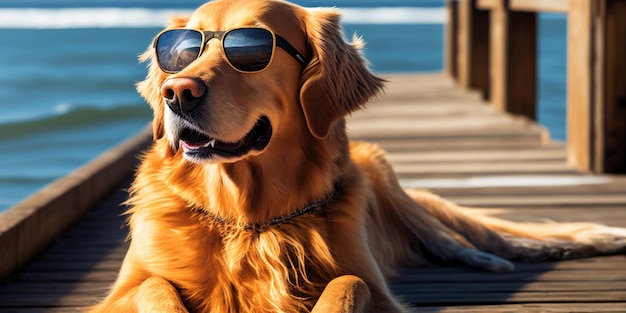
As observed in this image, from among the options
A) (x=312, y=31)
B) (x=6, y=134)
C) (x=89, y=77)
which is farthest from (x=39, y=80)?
(x=312, y=31)

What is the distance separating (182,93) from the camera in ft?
7.97

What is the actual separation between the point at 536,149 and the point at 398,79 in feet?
20.1

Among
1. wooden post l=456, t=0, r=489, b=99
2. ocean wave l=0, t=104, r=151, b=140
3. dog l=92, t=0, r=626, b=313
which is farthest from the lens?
ocean wave l=0, t=104, r=151, b=140

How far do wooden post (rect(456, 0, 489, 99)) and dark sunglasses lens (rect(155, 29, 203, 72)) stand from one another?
7328mm

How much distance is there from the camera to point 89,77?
21.3m

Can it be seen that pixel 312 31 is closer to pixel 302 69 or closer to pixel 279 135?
pixel 302 69

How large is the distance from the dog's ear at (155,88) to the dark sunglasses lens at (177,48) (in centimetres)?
18

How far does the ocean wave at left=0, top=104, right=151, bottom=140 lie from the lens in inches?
504

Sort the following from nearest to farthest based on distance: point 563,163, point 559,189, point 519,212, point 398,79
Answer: point 519,212 < point 559,189 < point 563,163 < point 398,79

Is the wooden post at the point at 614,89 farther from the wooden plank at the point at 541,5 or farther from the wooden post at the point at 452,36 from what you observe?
the wooden post at the point at 452,36

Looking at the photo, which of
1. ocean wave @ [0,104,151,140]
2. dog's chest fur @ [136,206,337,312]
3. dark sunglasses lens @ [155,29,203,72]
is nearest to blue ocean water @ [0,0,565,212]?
ocean wave @ [0,104,151,140]

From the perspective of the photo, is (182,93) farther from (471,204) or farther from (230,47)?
(471,204)

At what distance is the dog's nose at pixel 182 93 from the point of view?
240 cm

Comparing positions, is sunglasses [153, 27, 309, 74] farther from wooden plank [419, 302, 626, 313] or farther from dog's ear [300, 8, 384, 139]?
wooden plank [419, 302, 626, 313]
